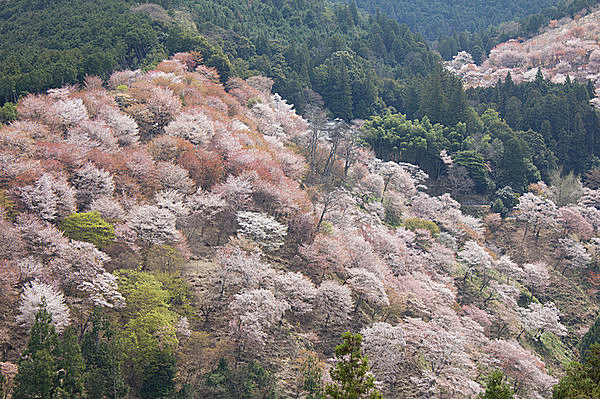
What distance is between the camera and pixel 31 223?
22812mm

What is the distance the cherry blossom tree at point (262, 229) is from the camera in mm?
28953

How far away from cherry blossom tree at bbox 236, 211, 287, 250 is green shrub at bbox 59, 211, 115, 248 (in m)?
7.21

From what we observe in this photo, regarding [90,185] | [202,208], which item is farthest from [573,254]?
[90,185]

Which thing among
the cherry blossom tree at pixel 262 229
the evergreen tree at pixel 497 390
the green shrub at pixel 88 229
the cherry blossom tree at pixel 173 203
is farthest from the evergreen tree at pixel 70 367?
the evergreen tree at pixel 497 390

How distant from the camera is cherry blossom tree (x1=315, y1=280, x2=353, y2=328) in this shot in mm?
27438

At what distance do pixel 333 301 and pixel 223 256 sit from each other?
6.33 meters

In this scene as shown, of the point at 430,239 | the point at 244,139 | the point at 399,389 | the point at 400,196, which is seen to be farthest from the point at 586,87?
the point at 399,389

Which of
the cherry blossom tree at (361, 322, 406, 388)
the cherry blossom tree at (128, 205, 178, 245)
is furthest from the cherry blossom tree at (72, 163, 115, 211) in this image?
the cherry blossom tree at (361, 322, 406, 388)

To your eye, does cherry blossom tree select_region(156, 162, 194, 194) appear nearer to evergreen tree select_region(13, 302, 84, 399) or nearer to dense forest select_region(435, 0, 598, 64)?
evergreen tree select_region(13, 302, 84, 399)

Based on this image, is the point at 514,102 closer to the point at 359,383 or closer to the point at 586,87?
the point at 586,87

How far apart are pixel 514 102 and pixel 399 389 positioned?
1860 inches

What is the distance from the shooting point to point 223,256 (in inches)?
1018

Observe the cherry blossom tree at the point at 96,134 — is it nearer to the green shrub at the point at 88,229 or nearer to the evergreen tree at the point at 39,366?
the green shrub at the point at 88,229

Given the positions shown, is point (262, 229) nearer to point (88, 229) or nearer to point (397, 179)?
point (88, 229)
